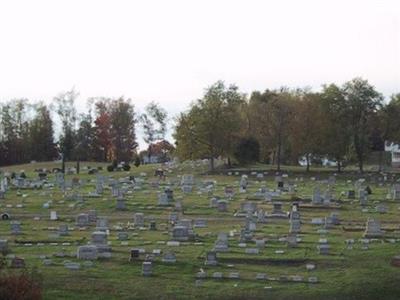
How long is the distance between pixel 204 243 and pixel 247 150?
170ft

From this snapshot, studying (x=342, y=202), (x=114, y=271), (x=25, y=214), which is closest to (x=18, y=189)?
(x=25, y=214)

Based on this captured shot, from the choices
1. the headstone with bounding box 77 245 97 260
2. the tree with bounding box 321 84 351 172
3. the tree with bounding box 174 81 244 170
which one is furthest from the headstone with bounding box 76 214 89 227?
the tree with bounding box 321 84 351 172

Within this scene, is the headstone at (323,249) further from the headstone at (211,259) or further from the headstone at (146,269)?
the headstone at (146,269)

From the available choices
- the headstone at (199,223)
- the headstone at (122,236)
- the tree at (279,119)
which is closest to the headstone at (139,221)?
the headstone at (199,223)

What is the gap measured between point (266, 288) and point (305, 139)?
2127 inches

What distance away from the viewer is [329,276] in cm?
2419

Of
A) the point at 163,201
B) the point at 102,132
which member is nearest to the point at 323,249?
the point at 163,201

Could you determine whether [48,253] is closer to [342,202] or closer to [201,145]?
[342,202]

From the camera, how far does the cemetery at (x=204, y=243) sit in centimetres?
2297

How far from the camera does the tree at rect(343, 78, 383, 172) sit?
78.7m

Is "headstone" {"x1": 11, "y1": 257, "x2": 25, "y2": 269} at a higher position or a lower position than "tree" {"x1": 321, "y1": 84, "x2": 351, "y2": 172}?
lower

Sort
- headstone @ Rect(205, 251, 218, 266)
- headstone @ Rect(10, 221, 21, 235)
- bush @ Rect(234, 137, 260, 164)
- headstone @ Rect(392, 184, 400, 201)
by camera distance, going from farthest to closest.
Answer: bush @ Rect(234, 137, 260, 164), headstone @ Rect(392, 184, 400, 201), headstone @ Rect(10, 221, 21, 235), headstone @ Rect(205, 251, 218, 266)

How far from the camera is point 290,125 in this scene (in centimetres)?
7762

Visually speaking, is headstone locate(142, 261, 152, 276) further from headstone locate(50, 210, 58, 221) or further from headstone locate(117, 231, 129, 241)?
headstone locate(50, 210, 58, 221)
